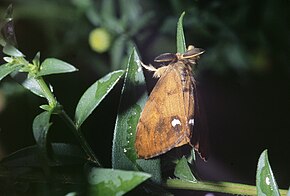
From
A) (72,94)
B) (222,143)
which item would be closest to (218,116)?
(222,143)

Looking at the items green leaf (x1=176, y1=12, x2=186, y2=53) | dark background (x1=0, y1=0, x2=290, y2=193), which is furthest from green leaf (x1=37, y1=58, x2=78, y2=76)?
dark background (x1=0, y1=0, x2=290, y2=193)

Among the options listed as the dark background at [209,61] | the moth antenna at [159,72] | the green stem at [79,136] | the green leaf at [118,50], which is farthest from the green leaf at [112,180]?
the green leaf at [118,50]

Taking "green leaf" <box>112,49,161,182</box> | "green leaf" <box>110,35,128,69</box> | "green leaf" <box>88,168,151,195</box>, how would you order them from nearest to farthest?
"green leaf" <box>88,168,151,195</box>, "green leaf" <box>112,49,161,182</box>, "green leaf" <box>110,35,128,69</box>

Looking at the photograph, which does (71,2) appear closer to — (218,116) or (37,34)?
(37,34)

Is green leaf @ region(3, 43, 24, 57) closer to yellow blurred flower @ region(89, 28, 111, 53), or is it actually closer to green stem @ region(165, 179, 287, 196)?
green stem @ region(165, 179, 287, 196)

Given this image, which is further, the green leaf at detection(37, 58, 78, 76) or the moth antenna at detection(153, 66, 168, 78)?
the moth antenna at detection(153, 66, 168, 78)

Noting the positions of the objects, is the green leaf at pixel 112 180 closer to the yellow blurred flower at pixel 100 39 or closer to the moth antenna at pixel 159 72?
the moth antenna at pixel 159 72

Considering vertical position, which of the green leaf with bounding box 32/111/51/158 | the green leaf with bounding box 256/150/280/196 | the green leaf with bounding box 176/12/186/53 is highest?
the green leaf with bounding box 176/12/186/53
